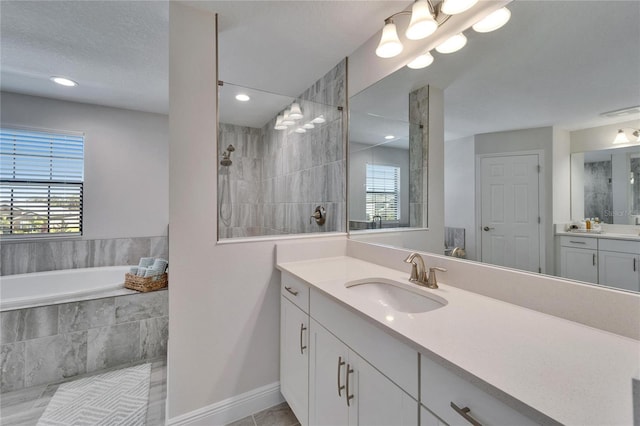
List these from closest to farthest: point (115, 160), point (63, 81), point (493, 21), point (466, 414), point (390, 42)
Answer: point (466, 414), point (493, 21), point (390, 42), point (63, 81), point (115, 160)

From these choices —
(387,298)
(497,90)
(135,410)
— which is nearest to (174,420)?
(135,410)

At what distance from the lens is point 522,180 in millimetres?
1003

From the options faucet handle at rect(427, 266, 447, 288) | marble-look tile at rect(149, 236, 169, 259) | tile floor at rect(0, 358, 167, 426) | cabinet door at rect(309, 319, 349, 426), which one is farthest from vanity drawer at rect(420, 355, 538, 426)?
marble-look tile at rect(149, 236, 169, 259)

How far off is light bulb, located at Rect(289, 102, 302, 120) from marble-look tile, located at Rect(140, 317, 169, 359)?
7.30 feet

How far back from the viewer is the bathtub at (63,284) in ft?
7.05

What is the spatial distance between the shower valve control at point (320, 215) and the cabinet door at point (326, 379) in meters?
1.04

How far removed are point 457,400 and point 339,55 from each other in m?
2.16

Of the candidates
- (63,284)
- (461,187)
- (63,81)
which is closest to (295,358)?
(461,187)

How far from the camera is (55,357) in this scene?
1.97 meters

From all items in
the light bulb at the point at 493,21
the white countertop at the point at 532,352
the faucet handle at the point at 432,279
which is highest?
the light bulb at the point at 493,21

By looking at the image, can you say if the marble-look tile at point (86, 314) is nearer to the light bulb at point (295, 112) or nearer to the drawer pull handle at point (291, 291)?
the drawer pull handle at point (291, 291)

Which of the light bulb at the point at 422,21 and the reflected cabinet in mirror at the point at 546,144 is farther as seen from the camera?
the light bulb at the point at 422,21

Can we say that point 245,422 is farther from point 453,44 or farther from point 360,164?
point 453,44

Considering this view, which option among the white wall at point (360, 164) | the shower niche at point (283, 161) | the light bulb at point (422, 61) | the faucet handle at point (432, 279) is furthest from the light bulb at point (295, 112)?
the faucet handle at point (432, 279)
